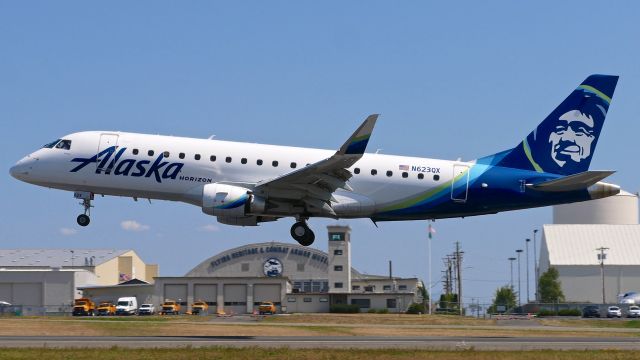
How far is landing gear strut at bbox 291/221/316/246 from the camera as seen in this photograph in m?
50.3

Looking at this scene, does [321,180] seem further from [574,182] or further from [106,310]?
[106,310]

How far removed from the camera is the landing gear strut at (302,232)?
50.3 m

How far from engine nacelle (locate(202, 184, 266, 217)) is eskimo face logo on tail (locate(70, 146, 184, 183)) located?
225 centimetres

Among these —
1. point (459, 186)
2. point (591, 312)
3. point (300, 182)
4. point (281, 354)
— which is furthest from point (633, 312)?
point (281, 354)

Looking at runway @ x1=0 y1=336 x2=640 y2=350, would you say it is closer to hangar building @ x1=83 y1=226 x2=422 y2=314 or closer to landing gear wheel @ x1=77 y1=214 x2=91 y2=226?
landing gear wheel @ x1=77 y1=214 x2=91 y2=226

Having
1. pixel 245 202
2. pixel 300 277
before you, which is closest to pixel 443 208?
pixel 245 202

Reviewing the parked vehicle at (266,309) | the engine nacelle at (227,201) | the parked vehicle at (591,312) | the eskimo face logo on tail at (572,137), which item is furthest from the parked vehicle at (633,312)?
the engine nacelle at (227,201)

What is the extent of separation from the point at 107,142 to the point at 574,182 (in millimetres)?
23939

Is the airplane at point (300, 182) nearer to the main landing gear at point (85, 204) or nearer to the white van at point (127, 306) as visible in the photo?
the main landing gear at point (85, 204)

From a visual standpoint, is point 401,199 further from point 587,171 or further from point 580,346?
point 580,346

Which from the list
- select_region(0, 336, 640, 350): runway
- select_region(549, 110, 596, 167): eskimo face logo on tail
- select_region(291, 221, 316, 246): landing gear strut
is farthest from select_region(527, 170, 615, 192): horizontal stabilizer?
select_region(291, 221, 316, 246): landing gear strut

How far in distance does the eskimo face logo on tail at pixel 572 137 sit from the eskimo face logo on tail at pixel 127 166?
65.0 ft

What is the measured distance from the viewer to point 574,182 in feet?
157

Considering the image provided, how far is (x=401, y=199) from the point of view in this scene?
162 feet
